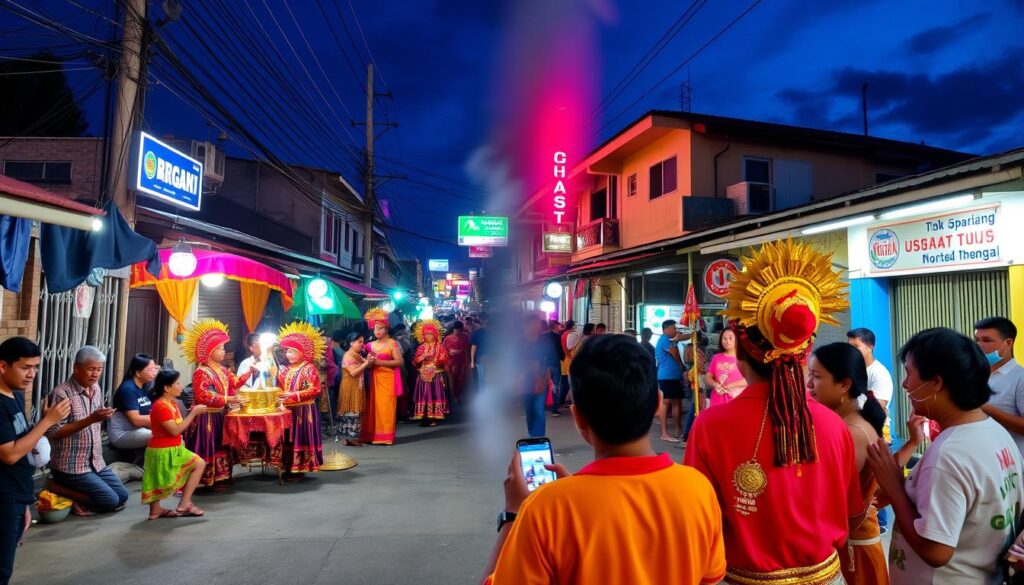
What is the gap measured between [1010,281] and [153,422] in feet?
29.3

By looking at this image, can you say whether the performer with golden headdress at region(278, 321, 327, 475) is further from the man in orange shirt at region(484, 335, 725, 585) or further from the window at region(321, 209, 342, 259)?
the window at region(321, 209, 342, 259)

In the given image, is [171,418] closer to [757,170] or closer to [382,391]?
[382,391]

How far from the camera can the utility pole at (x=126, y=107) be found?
22.2 feet

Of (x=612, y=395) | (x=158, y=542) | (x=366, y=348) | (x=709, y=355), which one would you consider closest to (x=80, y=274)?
(x=158, y=542)

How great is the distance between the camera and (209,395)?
6.45 metres

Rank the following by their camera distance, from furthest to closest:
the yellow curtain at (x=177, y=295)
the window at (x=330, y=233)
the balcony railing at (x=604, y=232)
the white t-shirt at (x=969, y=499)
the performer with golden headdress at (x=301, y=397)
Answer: the window at (x=330, y=233) → the balcony railing at (x=604, y=232) → the yellow curtain at (x=177, y=295) → the performer with golden headdress at (x=301, y=397) → the white t-shirt at (x=969, y=499)

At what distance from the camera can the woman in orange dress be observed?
8.09ft

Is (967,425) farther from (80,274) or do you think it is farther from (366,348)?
(366,348)

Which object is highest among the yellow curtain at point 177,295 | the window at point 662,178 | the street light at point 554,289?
the window at point 662,178

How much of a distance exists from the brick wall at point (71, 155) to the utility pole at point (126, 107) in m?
11.6

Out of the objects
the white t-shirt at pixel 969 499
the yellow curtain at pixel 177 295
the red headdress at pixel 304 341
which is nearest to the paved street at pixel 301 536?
the red headdress at pixel 304 341

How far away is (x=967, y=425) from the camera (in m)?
2.15

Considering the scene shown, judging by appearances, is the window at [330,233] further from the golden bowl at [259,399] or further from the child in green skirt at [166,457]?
the child in green skirt at [166,457]

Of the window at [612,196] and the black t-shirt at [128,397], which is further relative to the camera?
the window at [612,196]
